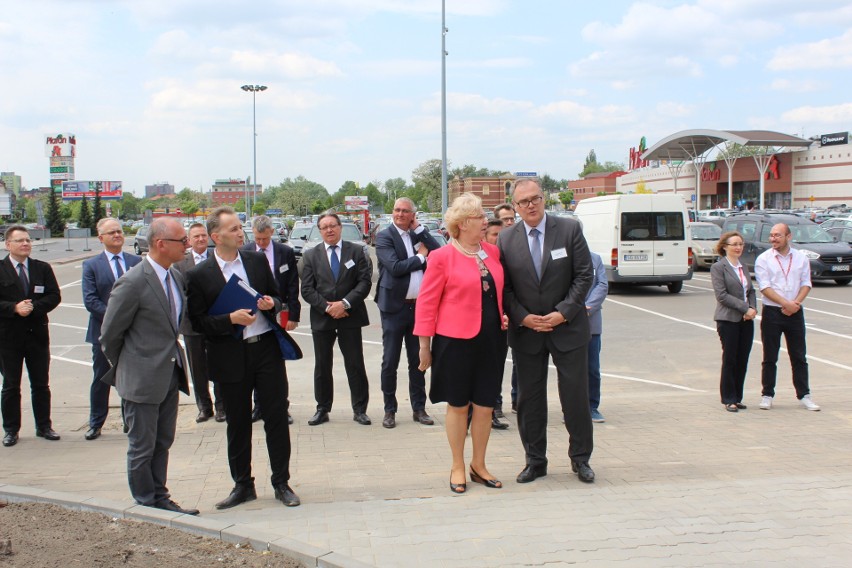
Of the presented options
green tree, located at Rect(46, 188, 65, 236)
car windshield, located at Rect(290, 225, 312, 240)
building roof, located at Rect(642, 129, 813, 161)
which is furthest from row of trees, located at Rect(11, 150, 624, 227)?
car windshield, located at Rect(290, 225, 312, 240)

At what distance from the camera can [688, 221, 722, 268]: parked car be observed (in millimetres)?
26141

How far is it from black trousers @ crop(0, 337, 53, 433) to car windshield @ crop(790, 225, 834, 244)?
68.0 ft

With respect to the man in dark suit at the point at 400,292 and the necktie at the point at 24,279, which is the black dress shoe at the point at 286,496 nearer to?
the man in dark suit at the point at 400,292

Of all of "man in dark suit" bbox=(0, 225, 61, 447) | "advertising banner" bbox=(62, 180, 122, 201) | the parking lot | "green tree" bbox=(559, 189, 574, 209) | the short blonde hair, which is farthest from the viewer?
"advertising banner" bbox=(62, 180, 122, 201)

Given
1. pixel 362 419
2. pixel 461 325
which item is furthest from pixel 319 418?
pixel 461 325

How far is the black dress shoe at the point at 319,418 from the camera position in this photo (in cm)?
743

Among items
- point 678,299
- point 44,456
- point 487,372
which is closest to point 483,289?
point 487,372

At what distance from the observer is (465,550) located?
4.25 m

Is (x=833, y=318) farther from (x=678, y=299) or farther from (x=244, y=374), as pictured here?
(x=244, y=374)

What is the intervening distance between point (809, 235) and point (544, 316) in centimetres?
1994

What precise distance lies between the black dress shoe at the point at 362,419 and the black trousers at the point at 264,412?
84.6 inches

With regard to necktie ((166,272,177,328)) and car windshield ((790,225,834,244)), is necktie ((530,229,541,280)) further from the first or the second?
car windshield ((790,225,834,244))

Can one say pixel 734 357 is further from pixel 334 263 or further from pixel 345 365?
pixel 334 263

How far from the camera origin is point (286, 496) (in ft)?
17.1
